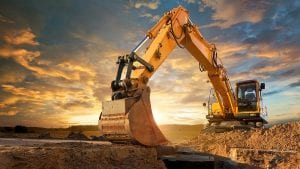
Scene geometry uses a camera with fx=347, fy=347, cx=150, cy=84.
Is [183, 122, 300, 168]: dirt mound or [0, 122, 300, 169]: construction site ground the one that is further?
[183, 122, 300, 168]: dirt mound

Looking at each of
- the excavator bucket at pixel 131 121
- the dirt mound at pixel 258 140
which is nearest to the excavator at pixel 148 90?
the excavator bucket at pixel 131 121

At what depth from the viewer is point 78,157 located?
19.9 ft

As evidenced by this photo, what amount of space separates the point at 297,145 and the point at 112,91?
847cm

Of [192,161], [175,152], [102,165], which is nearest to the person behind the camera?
[102,165]

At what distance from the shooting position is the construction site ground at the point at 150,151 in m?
5.67

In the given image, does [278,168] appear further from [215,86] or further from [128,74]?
[128,74]

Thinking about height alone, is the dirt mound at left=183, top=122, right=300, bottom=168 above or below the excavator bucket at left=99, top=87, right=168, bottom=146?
below

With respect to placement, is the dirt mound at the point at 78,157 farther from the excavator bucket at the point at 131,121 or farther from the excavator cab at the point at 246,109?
the excavator cab at the point at 246,109

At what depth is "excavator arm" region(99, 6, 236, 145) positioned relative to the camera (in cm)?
714

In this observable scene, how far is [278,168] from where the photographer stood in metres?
11.6

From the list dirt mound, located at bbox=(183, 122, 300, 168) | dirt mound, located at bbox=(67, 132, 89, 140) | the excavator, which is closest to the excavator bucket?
the excavator

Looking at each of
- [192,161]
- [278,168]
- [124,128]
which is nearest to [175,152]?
[192,161]

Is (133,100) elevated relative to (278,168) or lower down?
elevated

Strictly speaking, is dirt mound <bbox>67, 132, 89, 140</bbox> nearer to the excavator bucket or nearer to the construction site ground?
the construction site ground
